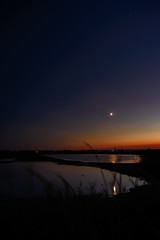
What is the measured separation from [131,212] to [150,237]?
56.4 inches

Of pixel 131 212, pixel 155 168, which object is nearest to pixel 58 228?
pixel 131 212

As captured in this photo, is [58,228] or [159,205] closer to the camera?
[58,228]

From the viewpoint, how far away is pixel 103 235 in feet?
8.25

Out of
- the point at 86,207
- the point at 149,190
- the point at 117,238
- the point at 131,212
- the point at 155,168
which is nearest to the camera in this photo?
the point at 117,238

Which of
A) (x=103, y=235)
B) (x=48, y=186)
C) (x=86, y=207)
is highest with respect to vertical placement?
(x=48, y=186)

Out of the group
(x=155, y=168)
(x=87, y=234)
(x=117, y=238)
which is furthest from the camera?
(x=155, y=168)

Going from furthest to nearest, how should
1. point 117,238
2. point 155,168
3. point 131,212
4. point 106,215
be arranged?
1. point 155,168
2. point 131,212
3. point 106,215
4. point 117,238

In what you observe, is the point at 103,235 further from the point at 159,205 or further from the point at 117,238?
the point at 159,205

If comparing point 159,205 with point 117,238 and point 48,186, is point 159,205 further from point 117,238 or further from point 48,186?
point 48,186

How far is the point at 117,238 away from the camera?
2.24m

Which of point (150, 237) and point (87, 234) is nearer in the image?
point (87, 234)

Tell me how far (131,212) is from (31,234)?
7.04 feet

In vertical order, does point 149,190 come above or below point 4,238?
below

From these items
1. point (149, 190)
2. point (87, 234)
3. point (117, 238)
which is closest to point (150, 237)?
point (117, 238)
